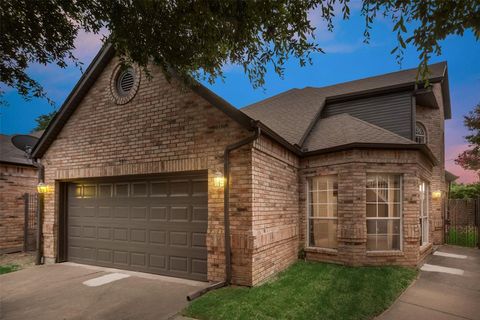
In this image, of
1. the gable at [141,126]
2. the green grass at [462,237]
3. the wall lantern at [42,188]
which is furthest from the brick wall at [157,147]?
the green grass at [462,237]

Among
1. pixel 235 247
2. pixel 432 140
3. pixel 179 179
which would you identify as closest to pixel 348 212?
pixel 235 247

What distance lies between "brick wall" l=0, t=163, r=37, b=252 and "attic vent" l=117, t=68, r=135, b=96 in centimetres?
712

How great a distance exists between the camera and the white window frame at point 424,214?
10.1m

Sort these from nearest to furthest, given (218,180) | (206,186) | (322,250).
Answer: (218,180)
(206,186)
(322,250)

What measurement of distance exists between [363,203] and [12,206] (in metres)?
13.1

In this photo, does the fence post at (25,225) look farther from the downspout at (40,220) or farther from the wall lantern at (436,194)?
the wall lantern at (436,194)

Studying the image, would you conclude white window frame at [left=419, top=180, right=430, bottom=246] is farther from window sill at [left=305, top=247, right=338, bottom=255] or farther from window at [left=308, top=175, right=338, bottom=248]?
window sill at [left=305, top=247, right=338, bottom=255]

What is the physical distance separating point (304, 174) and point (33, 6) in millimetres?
7766

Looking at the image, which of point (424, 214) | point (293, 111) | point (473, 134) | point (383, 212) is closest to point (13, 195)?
point (293, 111)

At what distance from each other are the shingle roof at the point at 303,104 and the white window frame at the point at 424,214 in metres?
3.92

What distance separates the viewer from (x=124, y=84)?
8.62 metres

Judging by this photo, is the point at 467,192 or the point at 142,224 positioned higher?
the point at 467,192

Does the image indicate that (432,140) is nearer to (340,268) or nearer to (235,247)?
(340,268)

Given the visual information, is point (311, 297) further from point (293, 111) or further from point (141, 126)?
point (293, 111)
